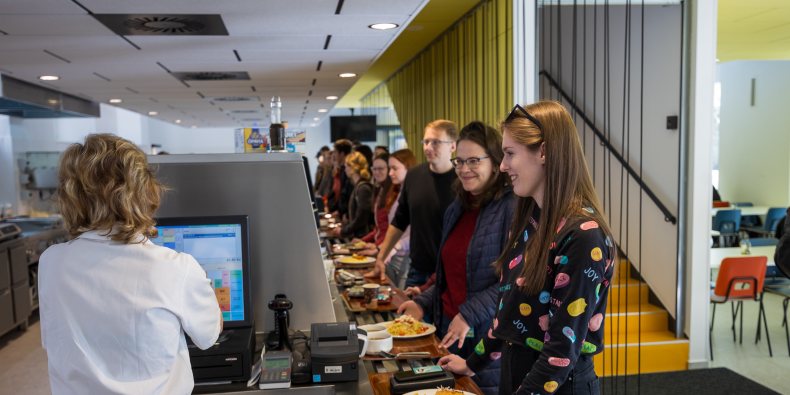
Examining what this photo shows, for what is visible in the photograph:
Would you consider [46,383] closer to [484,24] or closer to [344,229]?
[344,229]

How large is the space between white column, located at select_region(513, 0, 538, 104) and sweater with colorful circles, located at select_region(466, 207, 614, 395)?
311cm

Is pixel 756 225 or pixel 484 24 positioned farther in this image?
pixel 756 225

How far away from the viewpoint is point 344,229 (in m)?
5.34

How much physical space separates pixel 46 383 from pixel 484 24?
4.96 meters

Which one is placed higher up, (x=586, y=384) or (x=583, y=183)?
(x=583, y=183)

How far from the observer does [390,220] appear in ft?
14.4

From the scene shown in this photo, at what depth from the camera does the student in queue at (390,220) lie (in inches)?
138

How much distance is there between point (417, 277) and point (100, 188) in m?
2.38

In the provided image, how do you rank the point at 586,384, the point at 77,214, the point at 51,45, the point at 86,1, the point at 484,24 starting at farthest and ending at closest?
1. the point at 484,24
2. the point at 51,45
3. the point at 86,1
4. the point at 586,384
5. the point at 77,214

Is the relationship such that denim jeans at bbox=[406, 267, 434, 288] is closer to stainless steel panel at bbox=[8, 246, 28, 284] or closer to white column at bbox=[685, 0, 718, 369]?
white column at bbox=[685, 0, 718, 369]

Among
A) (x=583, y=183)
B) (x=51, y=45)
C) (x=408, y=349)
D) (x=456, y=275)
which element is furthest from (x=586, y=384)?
(x=51, y=45)

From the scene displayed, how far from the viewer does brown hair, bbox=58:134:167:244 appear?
1.21m

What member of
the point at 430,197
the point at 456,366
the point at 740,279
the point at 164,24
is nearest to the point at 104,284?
the point at 456,366

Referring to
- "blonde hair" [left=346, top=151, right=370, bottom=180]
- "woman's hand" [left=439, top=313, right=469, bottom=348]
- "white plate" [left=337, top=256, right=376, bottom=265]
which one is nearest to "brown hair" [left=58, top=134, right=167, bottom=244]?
"woman's hand" [left=439, top=313, right=469, bottom=348]
